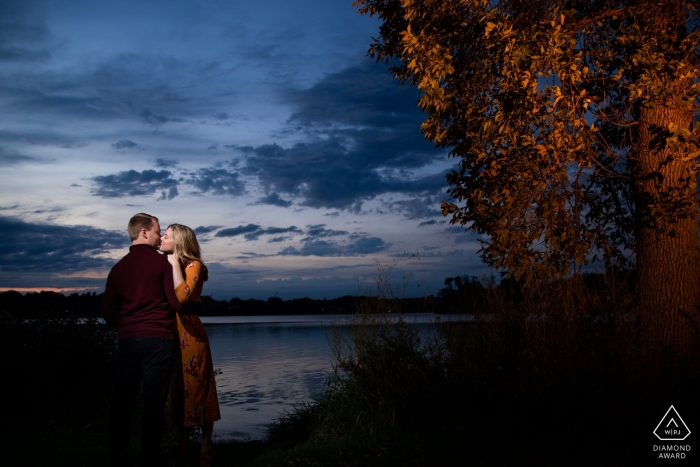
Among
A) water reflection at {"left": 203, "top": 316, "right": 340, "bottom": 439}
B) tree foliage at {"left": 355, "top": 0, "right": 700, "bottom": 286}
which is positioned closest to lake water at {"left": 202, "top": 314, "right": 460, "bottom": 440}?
water reflection at {"left": 203, "top": 316, "right": 340, "bottom": 439}

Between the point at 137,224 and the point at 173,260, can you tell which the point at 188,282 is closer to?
the point at 173,260

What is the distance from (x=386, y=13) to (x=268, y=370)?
44.3ft

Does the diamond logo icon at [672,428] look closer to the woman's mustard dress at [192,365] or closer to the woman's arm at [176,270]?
the woman's mustard dress at [192,365]

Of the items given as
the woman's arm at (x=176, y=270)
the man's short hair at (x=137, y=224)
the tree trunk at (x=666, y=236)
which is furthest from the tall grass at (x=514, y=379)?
the man's short hair at (x=137, y=224)

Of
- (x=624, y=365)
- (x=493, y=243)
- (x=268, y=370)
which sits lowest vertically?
(x=268, y=370)

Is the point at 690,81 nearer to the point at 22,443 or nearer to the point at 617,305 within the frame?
the point at 617,305

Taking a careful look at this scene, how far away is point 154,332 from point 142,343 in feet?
0.40

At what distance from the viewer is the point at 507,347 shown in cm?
668

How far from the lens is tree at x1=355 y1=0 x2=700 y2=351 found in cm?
723

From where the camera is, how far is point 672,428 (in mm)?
5402

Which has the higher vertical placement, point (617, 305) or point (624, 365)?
point (617, 305)

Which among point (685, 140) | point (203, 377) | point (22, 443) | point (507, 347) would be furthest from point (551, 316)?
point (22, 443)

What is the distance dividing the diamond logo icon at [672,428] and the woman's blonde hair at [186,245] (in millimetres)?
4412

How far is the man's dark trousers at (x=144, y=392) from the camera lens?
181 inches
